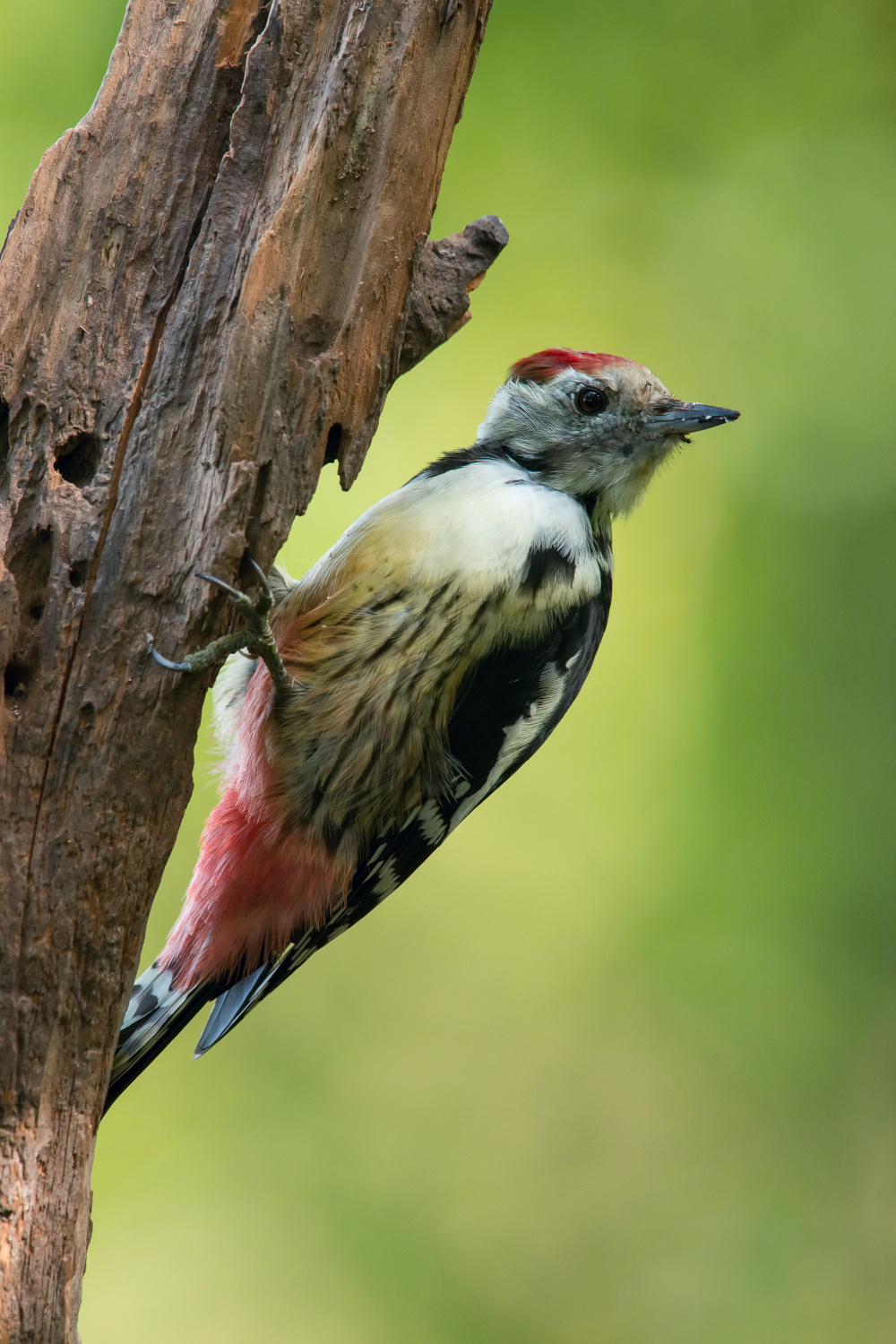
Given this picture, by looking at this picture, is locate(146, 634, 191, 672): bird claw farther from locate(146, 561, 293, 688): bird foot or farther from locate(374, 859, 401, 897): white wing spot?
locate(374, 859, 401, 897): white wing spot

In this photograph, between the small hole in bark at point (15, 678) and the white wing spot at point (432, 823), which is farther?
the white wing spot at point (432, 823)

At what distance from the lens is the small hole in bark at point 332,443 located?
1.59 metres

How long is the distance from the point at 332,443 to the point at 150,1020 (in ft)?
3.31

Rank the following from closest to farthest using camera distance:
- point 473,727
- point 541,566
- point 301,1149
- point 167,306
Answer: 1. point 167,306
2. point 541,566
3. point 473,727
4. point 301,1149

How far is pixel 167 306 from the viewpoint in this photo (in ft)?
4.91

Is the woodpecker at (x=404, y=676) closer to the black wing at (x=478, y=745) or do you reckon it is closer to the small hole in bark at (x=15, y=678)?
the black wing at (x=478, y=745)

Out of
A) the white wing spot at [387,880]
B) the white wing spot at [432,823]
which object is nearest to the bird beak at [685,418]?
the white wing spot at [432,823]

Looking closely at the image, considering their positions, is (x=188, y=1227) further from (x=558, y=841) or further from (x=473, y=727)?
(x=473, y=727)

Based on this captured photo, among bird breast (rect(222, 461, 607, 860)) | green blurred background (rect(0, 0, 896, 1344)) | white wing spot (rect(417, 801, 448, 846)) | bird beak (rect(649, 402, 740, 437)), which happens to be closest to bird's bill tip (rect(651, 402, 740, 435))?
bird beak (rect(649, 402, 740, 437))

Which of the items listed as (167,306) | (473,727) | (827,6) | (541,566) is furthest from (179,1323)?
(827,6)

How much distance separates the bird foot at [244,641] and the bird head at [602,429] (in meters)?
0.74

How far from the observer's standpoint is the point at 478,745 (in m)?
2.08

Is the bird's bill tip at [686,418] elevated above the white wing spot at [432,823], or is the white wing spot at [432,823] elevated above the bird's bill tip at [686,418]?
the bird's bill tip at [686,418]

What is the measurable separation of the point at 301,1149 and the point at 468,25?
3026 millimetres
